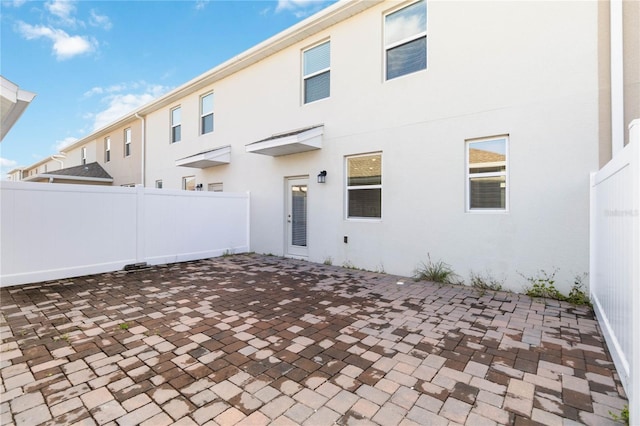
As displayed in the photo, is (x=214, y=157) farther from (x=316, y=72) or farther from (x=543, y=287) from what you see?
(x=543, y=287)

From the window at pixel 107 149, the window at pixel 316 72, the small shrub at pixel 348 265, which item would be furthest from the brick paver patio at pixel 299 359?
the window at pixel 107 149

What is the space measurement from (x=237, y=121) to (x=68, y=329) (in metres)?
7.92

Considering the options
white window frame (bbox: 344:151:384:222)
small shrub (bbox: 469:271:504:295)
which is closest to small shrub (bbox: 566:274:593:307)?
small shrub (bbox: 469:271:504:295)

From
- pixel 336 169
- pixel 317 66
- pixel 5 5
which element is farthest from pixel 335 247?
pixel 5 5

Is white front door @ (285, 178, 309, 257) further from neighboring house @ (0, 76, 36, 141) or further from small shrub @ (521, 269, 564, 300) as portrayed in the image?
neighboring house @ (0, 76, 36, 141)

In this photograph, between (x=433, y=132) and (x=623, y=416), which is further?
(x=433, y=132)

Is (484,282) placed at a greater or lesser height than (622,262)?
lesser

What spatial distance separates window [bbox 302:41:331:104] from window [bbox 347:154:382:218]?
2.11m

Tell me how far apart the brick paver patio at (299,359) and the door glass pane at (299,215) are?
3.41 m

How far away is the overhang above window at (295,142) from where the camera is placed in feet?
24.2

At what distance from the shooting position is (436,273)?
19.9ft

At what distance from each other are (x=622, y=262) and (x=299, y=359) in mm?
2927

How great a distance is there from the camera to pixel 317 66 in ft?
26.8

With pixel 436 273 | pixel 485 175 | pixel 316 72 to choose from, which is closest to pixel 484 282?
pixel 436 273
